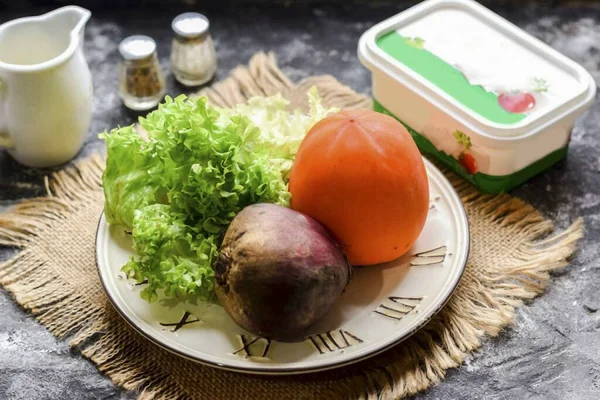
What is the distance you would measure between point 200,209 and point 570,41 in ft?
2.80

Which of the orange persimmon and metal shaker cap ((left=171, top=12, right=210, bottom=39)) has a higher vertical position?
the orange persimmon

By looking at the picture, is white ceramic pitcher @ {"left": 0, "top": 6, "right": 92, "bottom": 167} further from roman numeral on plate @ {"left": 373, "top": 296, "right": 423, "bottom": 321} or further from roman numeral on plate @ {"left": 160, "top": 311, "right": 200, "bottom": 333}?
roman numeral on plate @ {"left": 373, "top": 296, "right": 423, "bottom": 321}

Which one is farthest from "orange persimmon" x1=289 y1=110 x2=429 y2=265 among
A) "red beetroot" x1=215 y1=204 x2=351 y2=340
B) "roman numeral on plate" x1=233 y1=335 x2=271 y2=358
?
"roman numeral on plate" x1=233 y1=335 x2=271 y2=358

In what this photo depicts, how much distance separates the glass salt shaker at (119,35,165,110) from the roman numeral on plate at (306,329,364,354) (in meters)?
0.59

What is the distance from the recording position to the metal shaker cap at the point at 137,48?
52.4 inches

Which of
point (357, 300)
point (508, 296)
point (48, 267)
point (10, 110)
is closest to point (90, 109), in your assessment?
point (10, 110)

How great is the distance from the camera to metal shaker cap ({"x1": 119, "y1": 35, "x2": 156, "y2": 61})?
1.33 metres

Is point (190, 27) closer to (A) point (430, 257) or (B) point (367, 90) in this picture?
(B) point (367, 90)

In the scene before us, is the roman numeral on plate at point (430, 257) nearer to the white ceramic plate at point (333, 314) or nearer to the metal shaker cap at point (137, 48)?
the white ceramic plate at point (333, 314)

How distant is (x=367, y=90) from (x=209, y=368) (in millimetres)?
640

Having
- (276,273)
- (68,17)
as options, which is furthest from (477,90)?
(68,17)

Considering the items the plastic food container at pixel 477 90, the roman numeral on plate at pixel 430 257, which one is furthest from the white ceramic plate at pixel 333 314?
the plastic food container at pixel 477 90

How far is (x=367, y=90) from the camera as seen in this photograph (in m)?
1.44

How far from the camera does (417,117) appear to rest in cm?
125
